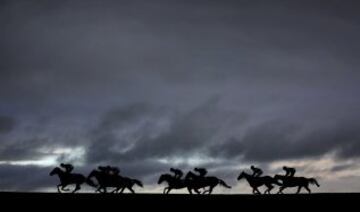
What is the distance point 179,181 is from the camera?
37125mm

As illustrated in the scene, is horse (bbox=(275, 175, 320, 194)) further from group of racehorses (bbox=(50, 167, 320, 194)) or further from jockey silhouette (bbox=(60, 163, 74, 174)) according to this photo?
jockey silhouette (bbox=(60, 163, 74, 174))

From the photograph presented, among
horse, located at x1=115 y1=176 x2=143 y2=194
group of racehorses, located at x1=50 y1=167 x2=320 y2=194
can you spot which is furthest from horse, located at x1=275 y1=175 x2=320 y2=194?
horse, located at x1=115 y1=176 x2=143 y2=194

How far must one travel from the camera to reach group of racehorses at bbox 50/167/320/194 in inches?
1401

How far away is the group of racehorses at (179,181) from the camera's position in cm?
3559

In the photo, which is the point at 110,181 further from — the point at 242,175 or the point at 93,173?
the point at 242,175

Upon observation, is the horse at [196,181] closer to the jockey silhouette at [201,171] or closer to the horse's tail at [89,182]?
the jockey silhouette at [201,171]

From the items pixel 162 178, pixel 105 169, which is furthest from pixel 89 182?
pixel 162 178
